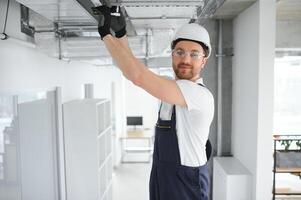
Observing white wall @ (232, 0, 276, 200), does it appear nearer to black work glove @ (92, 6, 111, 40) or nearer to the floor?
black work glove @ (92, 6, 111, 40)

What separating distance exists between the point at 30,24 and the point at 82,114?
4.00ft

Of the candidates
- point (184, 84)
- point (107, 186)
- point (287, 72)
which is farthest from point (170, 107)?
point (287, 72)

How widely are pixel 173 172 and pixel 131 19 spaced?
1.40 meters

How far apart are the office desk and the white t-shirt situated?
6.48 metres

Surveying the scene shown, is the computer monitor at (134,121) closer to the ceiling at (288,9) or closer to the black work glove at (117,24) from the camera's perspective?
the ceiling at (288,9)

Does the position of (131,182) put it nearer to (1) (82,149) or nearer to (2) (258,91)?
(1) (82,149)

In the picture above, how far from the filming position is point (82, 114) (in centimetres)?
345

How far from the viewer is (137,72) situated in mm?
1098

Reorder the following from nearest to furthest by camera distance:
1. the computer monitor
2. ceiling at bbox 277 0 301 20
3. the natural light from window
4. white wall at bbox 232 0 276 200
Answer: white wall at bbox 232 0 276 200
ceiling at bbox 277 0 301 20
the natural light from window
the computer monitor

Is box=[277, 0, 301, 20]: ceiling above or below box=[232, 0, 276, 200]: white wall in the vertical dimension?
above

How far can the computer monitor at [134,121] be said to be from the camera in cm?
850

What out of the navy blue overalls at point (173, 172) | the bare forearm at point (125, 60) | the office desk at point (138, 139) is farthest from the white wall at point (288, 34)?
the office desk at point (138, 139)

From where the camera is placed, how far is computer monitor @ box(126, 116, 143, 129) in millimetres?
8500

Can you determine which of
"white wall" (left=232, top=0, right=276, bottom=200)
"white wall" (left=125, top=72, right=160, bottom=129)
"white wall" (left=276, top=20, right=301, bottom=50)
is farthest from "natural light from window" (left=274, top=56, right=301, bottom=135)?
"white wall" (left=125, top=72, right=160, bottom=129)
